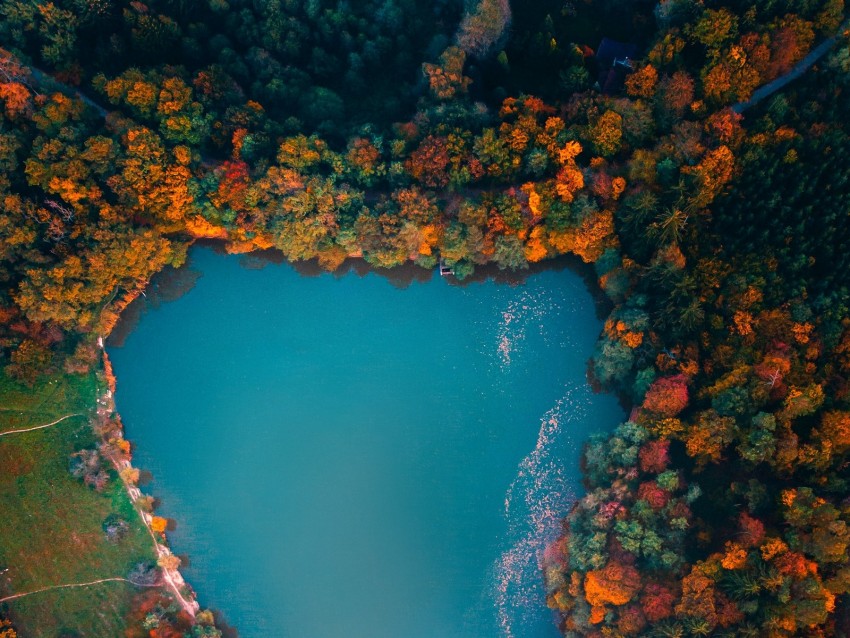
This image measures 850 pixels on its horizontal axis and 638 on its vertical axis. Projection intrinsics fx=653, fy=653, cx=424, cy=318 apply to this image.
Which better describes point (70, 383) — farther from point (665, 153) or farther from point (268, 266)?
point (665, 153)

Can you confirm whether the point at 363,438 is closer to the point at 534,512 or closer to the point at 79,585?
the point at 534,512

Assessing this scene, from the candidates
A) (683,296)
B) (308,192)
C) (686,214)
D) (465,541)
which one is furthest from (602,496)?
(308,192)

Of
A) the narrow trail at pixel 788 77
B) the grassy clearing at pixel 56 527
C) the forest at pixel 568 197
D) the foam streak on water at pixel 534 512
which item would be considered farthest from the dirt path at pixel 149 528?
the narrow trail at pixel 788 77

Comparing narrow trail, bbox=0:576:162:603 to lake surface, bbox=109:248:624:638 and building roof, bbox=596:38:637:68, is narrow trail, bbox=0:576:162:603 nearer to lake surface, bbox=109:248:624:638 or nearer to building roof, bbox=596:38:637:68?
lake surface, bbox=109:248:624:638

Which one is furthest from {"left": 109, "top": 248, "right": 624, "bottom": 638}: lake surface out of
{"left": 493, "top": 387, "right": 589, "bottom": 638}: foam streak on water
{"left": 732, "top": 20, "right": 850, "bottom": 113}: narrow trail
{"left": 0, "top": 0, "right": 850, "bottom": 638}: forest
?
{"left": 732, "top": 20, "right": 850, "bottom": 113}: narrow trail

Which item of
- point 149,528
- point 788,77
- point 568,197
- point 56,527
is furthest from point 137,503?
point 788,77

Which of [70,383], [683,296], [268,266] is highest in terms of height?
[268,266]
